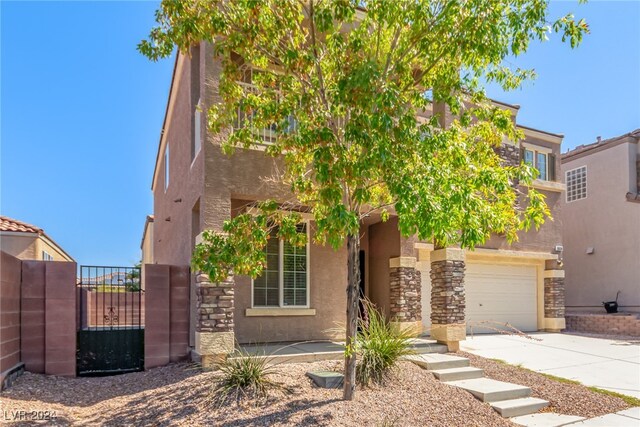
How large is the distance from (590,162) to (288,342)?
671 inches

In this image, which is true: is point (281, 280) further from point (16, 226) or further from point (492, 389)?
point (16, 226)

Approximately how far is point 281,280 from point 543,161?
37.5 feet

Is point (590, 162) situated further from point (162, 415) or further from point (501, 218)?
point (162, 415)

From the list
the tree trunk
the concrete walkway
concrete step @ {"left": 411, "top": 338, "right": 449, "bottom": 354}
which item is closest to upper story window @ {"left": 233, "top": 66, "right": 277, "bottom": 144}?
the tree trunk

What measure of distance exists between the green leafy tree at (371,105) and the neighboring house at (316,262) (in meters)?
1.53

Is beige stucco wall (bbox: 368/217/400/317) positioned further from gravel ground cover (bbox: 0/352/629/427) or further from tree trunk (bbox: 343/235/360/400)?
tree trunk (bbox: 343/235/360/400)

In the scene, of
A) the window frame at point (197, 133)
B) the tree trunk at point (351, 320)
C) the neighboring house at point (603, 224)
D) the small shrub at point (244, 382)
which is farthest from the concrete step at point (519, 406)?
the neighboring house at point (603, 224)

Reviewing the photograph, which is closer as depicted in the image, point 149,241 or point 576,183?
point 576,183

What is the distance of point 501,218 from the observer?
709cm

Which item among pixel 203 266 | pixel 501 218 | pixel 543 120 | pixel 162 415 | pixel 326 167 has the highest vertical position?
pixel 543 120

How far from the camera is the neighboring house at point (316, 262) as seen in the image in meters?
9.48

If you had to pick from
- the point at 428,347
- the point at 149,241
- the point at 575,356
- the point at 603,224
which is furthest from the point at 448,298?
the point at 149,241

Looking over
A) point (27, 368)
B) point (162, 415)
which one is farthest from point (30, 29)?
point (162, 415)

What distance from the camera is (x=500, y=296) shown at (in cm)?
1611
